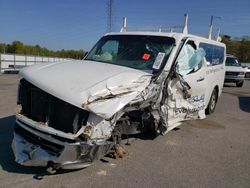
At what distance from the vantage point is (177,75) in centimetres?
561

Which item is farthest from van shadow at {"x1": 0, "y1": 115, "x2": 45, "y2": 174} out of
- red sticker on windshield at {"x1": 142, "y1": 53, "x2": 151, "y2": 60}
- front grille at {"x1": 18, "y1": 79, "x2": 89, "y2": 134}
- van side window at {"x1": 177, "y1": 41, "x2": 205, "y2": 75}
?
van side window at {"x1": 177, "y1": 41, "x2": 205, "y2": 75}

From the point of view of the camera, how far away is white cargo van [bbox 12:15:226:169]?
398cm

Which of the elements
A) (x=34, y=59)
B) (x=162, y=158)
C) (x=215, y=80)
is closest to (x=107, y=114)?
(x=162, y=158)

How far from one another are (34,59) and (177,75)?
2803 cm

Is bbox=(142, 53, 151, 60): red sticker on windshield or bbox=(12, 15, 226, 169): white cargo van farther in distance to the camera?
bbox=(142, 53, 151, 60): red sticker on windshield

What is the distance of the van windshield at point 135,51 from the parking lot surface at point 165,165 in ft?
4.86

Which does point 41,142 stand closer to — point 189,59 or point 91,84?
point 91,84

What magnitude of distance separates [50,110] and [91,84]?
67 cm

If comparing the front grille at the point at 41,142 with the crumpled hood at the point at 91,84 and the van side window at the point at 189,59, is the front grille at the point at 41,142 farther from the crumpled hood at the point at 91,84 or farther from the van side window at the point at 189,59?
the van side window at the point at 189,59

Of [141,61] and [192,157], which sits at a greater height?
[141,61]

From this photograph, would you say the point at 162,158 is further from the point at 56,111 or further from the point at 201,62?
the point at 201,62

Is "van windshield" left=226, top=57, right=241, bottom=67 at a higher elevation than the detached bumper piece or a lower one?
higher

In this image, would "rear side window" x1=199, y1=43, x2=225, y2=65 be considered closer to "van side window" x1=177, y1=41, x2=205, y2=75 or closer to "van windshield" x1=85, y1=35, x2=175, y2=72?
"van side window" x1=177, y1=41, x2=205, y2=75

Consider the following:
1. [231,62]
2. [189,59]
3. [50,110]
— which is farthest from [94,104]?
[231,62]
